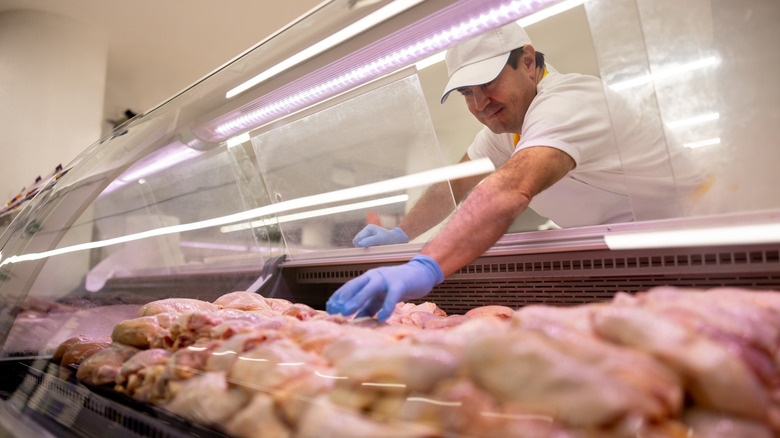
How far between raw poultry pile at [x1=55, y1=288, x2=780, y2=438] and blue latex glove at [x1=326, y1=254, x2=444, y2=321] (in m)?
0.19

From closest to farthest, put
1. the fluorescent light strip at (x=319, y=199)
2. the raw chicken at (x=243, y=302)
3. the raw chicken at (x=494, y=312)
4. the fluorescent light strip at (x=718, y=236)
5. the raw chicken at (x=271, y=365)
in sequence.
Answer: the raw chicken at (x=271, y=365)
the fluorescent light strip at (x=718, y=236)
the raw chicken at (x=494, y=312)
the raw chicken at (x=243, y=302)
the fluorescent light strip at (x=319, y=199)

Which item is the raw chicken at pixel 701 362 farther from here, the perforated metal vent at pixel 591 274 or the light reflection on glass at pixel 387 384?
the perforated metal vent at pixel 591 274

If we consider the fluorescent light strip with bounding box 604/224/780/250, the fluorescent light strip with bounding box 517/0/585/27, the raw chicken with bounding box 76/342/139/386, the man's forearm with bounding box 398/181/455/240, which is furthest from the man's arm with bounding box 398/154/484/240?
the raw chicken with bounding box 76/342/139/386

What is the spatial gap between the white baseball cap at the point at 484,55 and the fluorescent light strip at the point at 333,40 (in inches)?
27.3

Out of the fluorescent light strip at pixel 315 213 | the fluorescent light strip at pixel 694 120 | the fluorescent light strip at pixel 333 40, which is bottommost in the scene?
the fluorescent light strip at pixel 694 120

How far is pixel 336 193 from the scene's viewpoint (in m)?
1.99

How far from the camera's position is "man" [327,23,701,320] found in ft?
3.77

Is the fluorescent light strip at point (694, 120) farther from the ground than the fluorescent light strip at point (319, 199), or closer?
closer

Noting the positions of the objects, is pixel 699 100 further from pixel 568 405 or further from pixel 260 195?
pixel 260 195

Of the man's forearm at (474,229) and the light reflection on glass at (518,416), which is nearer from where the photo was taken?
the light reflection on glass at (518,416)

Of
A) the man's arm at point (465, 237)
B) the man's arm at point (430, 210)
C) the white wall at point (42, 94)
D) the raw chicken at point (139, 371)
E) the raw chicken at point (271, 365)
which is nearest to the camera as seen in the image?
the raw chicken at point (271, 365)

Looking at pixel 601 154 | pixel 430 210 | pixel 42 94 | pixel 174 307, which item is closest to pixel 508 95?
pixel 601 154

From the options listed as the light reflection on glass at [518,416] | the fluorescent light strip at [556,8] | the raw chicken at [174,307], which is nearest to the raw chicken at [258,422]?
the light reflection on glass at [518,416]

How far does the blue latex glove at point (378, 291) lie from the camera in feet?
3.49
